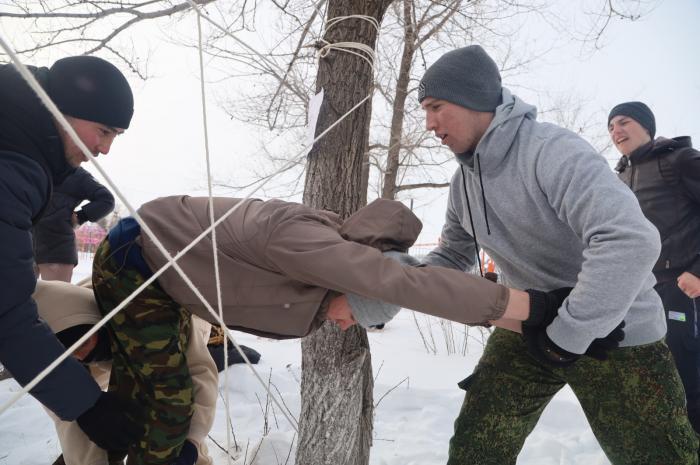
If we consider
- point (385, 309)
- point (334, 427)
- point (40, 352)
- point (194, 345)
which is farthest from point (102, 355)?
point (385, 309)

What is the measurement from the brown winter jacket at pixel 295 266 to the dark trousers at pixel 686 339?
180 cm

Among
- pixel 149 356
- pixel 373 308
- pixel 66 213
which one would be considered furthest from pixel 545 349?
pixel 66 213

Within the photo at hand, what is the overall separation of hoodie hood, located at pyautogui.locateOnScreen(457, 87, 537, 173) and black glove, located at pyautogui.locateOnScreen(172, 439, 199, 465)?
5.22ft

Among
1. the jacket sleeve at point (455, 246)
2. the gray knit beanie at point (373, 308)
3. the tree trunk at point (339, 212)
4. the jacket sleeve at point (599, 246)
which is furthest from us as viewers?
the tree trunk at point (339, 212)

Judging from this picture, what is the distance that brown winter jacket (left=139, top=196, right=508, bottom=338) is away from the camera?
120cm

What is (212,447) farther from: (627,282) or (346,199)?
(627,282)

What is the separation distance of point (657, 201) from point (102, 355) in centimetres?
307

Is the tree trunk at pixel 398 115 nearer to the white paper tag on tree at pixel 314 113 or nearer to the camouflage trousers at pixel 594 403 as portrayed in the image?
the white paper tag on tree at pixel 314 113

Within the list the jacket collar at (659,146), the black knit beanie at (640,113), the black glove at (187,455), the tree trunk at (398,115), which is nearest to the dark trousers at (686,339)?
the jacket collar at (659,146)

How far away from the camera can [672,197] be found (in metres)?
2.58

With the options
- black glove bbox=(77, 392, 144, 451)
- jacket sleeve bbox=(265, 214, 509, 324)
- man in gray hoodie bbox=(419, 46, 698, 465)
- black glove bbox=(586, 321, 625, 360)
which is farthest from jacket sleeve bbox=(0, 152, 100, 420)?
black glove bbox=(586, 321, 625, 360)

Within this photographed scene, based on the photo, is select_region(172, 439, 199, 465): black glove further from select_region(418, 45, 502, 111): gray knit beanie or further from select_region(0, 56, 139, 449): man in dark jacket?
select_region(418, 45, 502, 111): gray knit beanie

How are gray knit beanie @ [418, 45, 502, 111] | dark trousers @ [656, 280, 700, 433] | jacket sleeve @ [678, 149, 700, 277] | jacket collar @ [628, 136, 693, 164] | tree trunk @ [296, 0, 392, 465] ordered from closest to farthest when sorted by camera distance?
gray knit beanie @ [418, 45, 502, 111] → tree trunk @ [296, 0, 392, 465] → dark trousers @ [656, 280, 700, 433] → jacket sleeve @ [678, 149, 700, 277] → jacket collar @ [628, 136, 693, 164]

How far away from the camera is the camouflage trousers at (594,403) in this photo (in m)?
1.38
